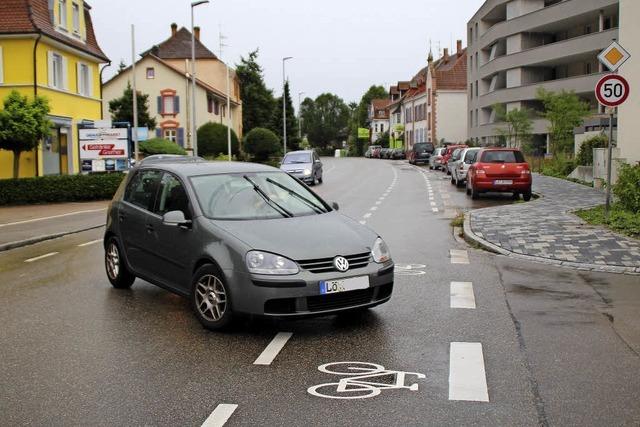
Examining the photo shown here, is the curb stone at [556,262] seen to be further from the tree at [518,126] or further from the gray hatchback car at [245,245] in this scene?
the tree at [518,126]

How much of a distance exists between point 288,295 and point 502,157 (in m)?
18.1

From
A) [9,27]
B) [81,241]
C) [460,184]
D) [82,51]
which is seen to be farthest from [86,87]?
[81,241]

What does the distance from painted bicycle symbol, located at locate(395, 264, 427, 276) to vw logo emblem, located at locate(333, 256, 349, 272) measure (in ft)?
11.5

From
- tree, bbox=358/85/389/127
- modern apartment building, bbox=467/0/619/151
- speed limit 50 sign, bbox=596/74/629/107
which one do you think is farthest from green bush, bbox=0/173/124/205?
tree, bbox=358/85/389/127

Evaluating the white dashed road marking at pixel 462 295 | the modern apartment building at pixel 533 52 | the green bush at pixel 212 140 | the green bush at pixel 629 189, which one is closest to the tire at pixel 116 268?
the white dashed road marking at pixel 462 295

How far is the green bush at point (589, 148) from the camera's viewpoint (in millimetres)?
27161

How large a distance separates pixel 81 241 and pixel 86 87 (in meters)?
23.4

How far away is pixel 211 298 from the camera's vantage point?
679 cm

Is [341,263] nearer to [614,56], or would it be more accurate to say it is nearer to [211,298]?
[211,298]

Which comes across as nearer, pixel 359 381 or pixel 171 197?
pixel 359 381

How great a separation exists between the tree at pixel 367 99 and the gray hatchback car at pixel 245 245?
497 feet

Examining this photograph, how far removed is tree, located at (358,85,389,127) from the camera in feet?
524

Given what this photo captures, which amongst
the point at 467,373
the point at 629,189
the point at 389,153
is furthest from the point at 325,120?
the point at 467,373

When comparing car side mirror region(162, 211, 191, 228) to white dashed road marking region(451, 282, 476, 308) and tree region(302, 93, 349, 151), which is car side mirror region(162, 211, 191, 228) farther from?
tree region(302, 93, 349, 151)
